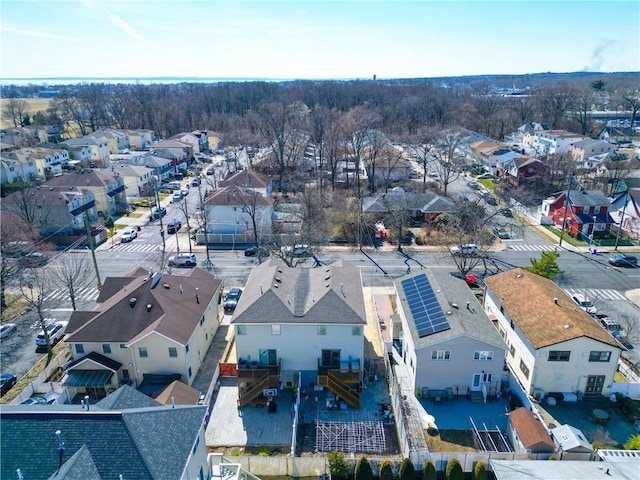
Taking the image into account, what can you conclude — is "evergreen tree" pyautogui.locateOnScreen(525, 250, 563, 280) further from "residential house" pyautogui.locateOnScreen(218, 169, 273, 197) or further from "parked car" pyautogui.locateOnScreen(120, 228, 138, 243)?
"parked car" pyautogui.locateOnScreen(120, 228, 138, 243)

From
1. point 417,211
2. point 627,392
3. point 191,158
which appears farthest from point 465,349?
point 191,158

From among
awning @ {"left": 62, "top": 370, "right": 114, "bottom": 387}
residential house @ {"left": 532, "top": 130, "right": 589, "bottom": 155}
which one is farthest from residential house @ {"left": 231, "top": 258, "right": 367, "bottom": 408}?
residential house @ {"left": 532, "top": 130, "right": 589, "bottom": 155}

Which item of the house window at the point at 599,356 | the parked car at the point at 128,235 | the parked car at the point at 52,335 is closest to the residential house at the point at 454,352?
the house window at the point at 599,356

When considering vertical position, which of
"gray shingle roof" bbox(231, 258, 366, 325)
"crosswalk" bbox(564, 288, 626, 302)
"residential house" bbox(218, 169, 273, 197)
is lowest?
"crosswalk" bbox(564, 288, 626, 302)

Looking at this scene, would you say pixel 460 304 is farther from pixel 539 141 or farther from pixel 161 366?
pixel 539 141

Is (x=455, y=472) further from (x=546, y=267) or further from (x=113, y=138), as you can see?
(x=113, y=138)
